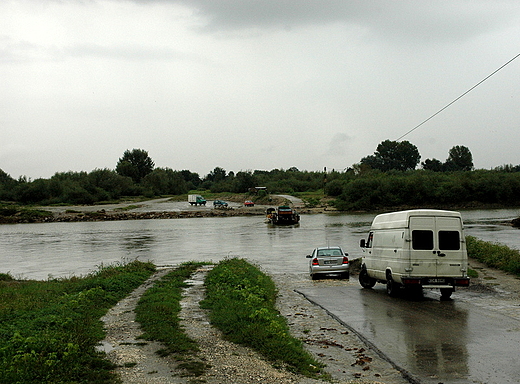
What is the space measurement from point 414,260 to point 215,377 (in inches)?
409

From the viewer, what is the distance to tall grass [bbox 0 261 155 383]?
23.6ft

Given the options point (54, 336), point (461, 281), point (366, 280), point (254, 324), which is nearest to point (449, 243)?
point (461, 281)

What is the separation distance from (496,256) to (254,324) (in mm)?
18806

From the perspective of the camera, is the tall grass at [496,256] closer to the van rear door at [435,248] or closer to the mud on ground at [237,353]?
the van rear door at [435,248]

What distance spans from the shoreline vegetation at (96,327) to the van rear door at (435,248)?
15.6 feet

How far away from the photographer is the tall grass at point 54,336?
7.18 meters

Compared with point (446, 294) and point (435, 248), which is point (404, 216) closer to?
point (435, 248)

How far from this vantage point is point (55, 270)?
32.2 m

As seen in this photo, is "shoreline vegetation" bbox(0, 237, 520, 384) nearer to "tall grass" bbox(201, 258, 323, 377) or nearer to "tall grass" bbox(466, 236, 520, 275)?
"tall grass" bbox(201, 258, 323, 377)

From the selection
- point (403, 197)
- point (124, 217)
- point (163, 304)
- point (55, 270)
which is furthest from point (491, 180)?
point (163, 304)

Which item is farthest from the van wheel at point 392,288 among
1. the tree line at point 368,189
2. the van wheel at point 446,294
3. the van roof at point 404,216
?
the tree line at point 368,189

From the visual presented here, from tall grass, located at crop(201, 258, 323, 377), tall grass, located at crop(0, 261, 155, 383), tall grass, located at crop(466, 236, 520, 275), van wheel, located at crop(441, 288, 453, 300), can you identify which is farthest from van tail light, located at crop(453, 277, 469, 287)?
tall grass, located at crop(0, 261, 155, 383)

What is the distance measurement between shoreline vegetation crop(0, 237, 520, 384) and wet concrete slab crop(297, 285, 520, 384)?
175 cm

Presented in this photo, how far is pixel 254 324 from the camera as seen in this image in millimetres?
10727
